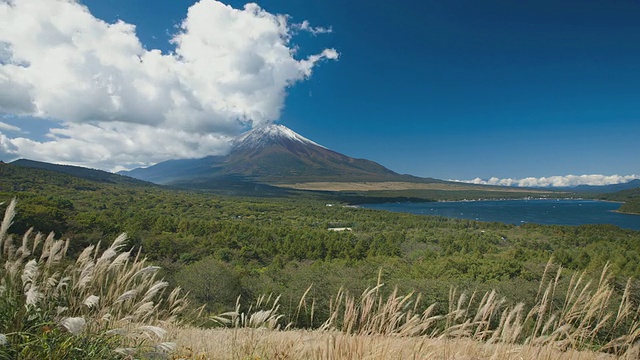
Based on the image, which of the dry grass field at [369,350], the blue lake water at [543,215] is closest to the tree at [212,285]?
the dry grass field at [369,350]

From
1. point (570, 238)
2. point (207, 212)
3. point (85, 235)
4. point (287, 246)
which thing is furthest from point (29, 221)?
point (570, 238)

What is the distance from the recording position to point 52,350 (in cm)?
209

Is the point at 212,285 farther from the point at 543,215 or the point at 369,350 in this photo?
the point at 543,215

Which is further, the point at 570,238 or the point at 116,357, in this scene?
the point at 570,238

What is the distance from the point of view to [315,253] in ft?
144

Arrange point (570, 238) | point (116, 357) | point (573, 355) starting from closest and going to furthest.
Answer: point (116, 357) < point (573, 355) < point (570, 238)

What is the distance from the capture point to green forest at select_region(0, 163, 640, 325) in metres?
20.6

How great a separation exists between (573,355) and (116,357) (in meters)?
3.27

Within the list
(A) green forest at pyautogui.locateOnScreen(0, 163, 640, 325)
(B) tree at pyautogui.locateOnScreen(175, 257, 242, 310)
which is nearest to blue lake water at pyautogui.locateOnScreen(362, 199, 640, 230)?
(A) green forest at pyautogui.locateOnScreen(0, 163, 640, 325)

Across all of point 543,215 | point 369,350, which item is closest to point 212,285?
point 369,350

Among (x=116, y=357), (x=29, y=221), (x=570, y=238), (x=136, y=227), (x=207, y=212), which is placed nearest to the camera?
(x=116, y=357)

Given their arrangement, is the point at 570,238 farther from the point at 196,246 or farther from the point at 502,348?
the point at 502,348

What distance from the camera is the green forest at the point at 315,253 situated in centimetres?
2059

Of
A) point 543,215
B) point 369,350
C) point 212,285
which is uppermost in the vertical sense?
point 369,350
